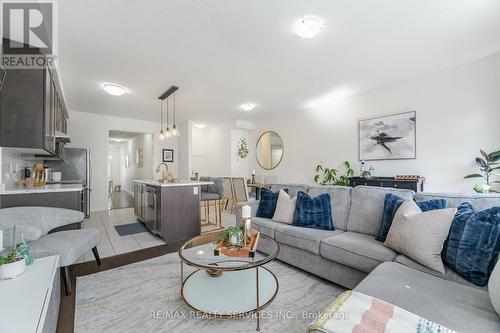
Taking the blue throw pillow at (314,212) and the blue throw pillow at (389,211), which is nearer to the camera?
the blue throw pillow at (389,211)

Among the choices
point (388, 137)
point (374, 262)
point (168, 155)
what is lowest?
point (374, 262)

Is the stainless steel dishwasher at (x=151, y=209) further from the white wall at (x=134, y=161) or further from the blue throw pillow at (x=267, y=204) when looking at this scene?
the white wall at (x=134, y=161)

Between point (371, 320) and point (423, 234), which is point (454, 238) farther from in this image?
point (371, 320)

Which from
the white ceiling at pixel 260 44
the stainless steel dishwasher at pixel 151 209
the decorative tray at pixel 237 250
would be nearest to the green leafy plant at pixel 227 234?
the decorative tray at pixel 237 250

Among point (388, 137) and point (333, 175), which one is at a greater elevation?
point (388, 137)

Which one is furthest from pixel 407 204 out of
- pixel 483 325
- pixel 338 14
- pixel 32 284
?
pixel 32 284

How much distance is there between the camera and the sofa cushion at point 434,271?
1328 millimetres

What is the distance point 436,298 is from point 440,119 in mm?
3292

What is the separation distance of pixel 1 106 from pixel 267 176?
4.92 m

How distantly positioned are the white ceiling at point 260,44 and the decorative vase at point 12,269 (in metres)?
2.07

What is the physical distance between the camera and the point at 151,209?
143 inches

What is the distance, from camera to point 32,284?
1235mm

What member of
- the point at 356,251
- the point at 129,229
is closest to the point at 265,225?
the point at 356,251

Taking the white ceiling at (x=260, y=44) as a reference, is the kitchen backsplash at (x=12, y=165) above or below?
below
